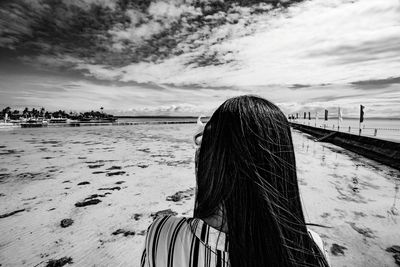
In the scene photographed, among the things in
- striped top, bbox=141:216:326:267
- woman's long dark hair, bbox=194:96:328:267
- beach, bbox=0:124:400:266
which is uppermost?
woman's long dark hair, bbox=194:96:328:267

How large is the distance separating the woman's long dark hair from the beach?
8.18ft

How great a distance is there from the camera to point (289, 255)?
860 millimetres

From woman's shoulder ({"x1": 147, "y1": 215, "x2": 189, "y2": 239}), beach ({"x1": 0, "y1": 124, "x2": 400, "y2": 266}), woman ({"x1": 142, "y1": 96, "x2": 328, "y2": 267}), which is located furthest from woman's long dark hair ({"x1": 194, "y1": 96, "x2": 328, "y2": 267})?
beach ({"x1": 0, "y1": 124, "x2": 400, "y2": 266})

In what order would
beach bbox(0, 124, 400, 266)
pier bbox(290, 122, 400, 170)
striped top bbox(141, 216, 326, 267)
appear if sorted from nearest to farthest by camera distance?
striped top bbox(141, 216, 326, 267) → beach bbox(0, 124, 400, 266) → pier bbox(290, 122, 400, 170)

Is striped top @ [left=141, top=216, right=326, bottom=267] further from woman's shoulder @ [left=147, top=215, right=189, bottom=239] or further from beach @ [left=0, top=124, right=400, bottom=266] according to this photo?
beach @ [left=0, top=124, right=400, bottom=266]

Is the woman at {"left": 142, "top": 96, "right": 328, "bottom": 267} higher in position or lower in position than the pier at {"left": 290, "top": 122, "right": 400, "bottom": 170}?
higher

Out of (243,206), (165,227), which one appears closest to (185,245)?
(165,227)

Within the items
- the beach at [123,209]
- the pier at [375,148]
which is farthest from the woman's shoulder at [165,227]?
the pier at [375,148]

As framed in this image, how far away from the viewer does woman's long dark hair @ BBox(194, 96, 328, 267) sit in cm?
85

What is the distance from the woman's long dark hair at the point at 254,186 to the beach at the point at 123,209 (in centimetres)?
249

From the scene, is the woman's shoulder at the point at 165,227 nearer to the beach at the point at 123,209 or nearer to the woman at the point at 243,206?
the woman at the point at 243,206

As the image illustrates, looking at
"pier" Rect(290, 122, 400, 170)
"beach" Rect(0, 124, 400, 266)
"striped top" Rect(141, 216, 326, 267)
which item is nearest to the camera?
"striped top" Rect(141, 216, 326, 267)

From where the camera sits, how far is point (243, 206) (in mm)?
870

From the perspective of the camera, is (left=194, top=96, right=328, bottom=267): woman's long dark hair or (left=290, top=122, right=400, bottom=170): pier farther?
(left=290, top=122, right=400, bottom=170): pier
